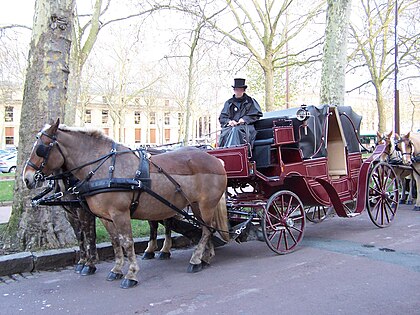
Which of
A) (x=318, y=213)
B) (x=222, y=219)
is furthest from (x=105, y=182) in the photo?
(x=318, y=213)

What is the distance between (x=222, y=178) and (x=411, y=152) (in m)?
6.66

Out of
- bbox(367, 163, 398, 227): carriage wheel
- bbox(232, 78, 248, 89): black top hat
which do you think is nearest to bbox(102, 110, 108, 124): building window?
bbox(367, 163, 398, 227): carriage wheel

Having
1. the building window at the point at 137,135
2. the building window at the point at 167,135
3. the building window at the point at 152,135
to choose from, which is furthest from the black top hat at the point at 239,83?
the building window at the point at 167,135

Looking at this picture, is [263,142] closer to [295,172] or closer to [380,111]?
[295,172]

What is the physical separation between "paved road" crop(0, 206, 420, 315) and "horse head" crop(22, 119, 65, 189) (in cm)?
132

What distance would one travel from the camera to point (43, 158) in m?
4.77

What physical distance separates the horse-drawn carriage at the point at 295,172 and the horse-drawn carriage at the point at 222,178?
0.02m

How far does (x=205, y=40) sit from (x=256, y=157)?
14.9m

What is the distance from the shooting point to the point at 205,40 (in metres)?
20.3

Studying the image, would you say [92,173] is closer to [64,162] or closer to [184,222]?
[64,162]

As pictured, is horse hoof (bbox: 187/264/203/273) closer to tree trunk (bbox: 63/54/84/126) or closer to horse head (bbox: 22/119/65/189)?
horse head (bbox: 22/119/65/189)

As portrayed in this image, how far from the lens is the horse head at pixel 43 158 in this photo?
4.71m

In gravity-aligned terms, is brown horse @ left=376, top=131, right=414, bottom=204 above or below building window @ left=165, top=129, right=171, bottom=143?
below

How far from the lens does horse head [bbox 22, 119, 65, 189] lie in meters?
4.71
